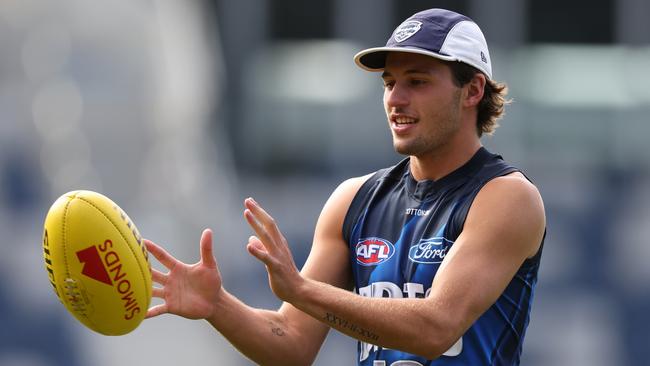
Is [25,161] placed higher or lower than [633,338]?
higher

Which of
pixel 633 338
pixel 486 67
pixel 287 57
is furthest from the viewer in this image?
pixel 287 57

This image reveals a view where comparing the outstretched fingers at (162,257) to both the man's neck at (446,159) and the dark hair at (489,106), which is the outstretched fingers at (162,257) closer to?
the man's neck at (446,159)

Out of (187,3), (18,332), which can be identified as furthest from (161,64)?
(18,332)

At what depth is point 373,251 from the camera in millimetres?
5512

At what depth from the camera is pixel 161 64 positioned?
492 inches

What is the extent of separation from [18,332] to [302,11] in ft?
13.2

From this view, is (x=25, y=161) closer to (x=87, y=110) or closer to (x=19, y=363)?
(x=87, y=110)

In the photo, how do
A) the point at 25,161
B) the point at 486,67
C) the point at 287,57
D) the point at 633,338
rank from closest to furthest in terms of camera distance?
the point at 486,67
the point at 633,338
the point at 25,161
the point at 287,57

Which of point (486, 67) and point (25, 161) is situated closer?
point (486, 67)

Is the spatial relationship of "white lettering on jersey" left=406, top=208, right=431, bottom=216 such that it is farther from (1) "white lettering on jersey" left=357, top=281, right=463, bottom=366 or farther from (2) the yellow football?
(2) the yellow football

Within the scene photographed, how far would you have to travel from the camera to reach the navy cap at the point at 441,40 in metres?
5.38

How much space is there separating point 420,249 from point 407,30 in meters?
0.88

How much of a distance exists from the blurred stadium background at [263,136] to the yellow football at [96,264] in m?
6.03

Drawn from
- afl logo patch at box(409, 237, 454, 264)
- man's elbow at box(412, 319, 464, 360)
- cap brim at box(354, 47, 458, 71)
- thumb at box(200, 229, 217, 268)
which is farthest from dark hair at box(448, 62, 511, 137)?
thumb at box(200, 229, 217, 268)
